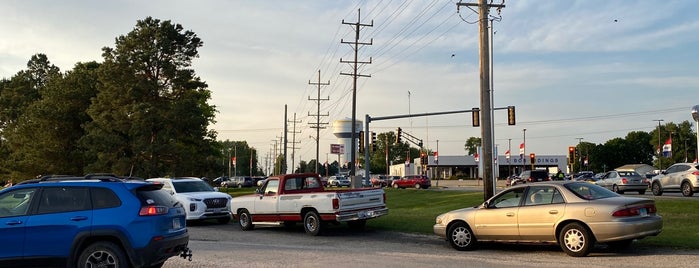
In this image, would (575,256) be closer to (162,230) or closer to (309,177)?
(162,230)

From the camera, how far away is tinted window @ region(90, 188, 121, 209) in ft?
27.8

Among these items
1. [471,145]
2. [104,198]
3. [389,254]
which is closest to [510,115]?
[389,254]

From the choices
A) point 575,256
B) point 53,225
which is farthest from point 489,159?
point 53,225

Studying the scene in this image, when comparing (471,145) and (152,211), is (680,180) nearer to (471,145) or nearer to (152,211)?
(152,211)

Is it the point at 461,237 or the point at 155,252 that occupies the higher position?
the point at 155,252

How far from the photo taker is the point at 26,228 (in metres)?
8.37

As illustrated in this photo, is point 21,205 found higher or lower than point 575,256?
higher

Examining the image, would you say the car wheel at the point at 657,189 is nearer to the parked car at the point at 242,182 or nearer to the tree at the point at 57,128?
the tree at the point at 57,128

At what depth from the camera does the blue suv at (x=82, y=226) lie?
8.35 metres

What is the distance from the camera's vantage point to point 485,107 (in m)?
18.0

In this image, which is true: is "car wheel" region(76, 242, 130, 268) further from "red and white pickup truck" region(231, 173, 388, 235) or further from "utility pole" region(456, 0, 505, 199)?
"utility pole" region(456, 0, 505, 199)

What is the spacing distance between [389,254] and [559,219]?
336 cm

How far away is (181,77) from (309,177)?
31794 millimetres

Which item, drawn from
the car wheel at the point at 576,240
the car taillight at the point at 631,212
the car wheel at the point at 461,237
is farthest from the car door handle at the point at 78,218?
the car taillight at the point at 631,212
